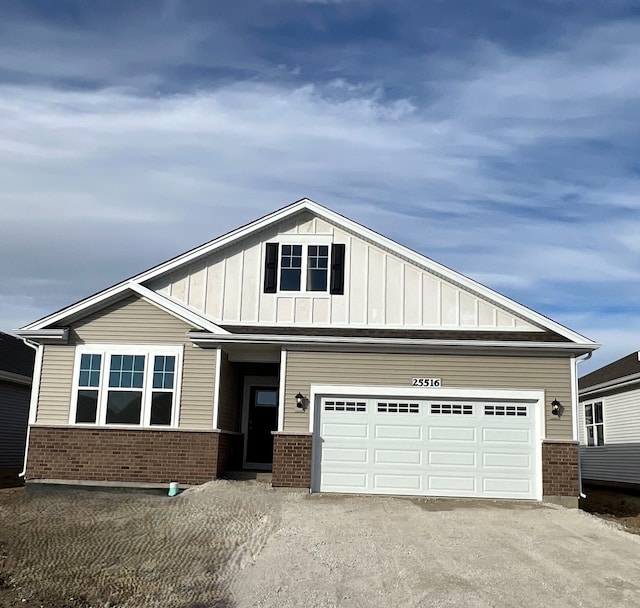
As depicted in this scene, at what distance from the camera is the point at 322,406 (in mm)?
14773

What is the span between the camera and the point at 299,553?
9.57 meters

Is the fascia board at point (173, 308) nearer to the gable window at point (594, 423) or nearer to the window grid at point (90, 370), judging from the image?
the window grid at point (90, 370)

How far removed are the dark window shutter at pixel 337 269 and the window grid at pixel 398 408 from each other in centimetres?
288

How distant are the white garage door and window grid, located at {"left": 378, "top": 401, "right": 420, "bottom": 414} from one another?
0.02 meters

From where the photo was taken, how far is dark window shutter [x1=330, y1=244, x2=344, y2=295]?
16.1m

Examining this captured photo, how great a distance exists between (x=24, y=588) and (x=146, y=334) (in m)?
7.84

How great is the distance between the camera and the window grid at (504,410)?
48.0 ft

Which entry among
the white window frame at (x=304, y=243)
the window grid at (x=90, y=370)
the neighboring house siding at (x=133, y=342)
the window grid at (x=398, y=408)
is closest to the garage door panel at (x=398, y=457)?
the window grid at (x=398, y=408)

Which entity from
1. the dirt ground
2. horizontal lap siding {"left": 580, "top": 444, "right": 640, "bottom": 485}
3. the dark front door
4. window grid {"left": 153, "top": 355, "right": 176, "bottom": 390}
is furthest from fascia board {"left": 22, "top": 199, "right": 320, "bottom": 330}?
horizontal lap siding {"left": 580, "top": 444, "right": 640, "bottom": 485}

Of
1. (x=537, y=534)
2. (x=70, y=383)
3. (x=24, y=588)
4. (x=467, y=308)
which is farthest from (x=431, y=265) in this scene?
(x=24, y=588)

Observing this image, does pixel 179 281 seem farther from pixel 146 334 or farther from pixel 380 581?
pixel 380 581

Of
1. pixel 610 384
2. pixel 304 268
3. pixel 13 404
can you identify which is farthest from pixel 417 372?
pixel 13 404

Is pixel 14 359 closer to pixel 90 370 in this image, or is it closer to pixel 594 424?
pixel 90 370

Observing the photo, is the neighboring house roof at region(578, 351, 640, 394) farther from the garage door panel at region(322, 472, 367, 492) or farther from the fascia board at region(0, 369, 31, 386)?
the fascia board at region(0, 369, 31, 386)
